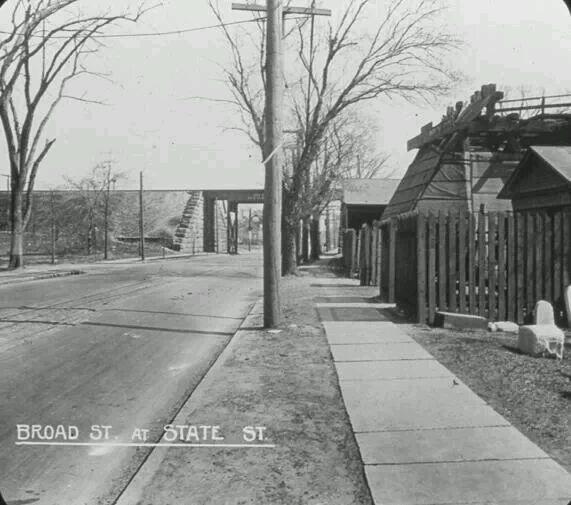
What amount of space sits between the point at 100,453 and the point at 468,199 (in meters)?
20.1

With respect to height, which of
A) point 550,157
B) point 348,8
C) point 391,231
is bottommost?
point 391,231

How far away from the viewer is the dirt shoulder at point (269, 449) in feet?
10.8

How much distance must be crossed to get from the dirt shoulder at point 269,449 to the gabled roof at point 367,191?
112 ft

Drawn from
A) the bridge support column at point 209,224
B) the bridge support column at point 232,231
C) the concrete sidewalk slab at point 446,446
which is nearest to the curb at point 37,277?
the concrete sidewalk slab at point 446,446

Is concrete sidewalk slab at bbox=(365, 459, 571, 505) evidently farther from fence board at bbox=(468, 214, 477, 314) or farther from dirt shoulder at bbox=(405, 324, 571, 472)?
fence board at bbox=(468, 214, 477, 314)

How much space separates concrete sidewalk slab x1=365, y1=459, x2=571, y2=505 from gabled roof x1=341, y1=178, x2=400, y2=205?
121 ft

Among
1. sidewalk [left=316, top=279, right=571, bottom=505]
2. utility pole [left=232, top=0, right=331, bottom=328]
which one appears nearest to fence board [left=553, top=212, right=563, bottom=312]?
sidewalk [left=316, top=279, right=571, bottom=505]

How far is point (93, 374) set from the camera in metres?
6.25

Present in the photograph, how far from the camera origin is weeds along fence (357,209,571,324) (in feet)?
29.9

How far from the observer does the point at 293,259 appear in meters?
23.1

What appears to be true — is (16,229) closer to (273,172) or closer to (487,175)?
(273,172)

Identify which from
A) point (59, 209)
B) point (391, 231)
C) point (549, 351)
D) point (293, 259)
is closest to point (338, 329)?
point (549, 351)

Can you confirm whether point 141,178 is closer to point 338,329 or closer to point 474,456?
point 338,329

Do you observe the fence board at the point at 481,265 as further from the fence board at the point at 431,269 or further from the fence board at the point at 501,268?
the fence board at the point at 431,269
